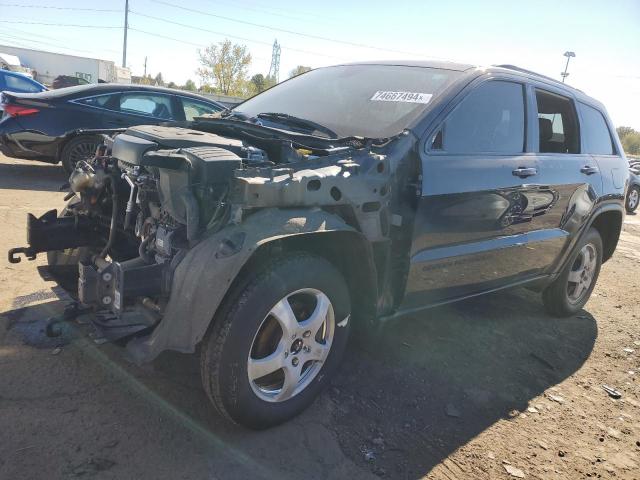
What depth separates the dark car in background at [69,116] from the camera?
7258 mm

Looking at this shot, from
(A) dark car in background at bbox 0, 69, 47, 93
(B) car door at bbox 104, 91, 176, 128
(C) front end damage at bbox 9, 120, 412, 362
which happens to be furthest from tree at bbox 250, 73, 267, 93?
→ (C) front end damage at bbox 9, 120, 412, 362

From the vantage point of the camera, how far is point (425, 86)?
3.32 meters

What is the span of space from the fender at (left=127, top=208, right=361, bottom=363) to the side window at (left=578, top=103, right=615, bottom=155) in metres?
3.51

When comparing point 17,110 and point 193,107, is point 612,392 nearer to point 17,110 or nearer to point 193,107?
point 193,107

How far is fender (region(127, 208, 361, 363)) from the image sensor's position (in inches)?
84.7

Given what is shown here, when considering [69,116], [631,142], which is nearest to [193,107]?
[69,116]

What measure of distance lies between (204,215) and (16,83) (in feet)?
52.6

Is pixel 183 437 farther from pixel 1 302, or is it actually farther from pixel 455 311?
pixel 455 311

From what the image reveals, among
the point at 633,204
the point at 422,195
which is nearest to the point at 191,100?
the point at 422,195

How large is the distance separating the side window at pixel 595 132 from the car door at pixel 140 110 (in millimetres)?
5871

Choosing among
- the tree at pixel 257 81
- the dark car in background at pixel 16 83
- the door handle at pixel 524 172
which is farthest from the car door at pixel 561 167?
the tree at pixel 257 81

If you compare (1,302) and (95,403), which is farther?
(1,302)

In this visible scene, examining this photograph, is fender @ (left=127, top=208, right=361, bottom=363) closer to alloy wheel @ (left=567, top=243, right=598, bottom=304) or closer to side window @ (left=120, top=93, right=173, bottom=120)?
alloy wheel @ (left=567, top=243, right=598, bottom=304)

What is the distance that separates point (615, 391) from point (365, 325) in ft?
6.60
